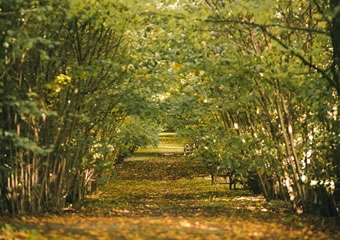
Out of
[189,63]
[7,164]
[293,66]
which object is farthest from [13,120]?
[293,66]

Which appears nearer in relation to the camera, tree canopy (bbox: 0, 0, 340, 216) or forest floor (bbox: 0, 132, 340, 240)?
forest floor (bbox: 0, 132, 340, 240)

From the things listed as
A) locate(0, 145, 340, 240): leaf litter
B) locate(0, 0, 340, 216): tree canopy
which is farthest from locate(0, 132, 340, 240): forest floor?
locate(0, 0, 340, 216): tree canopy

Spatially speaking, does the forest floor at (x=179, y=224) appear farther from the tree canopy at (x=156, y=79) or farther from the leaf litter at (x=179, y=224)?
the tree canopy at (x=156, y=79)

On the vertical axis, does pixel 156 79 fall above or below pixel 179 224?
above

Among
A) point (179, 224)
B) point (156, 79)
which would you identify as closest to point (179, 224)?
point (179, 224)

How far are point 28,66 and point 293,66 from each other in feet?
16.1

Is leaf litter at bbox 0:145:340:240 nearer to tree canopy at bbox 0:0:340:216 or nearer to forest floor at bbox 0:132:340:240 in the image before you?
forest floor at bbox 0:132:340:240

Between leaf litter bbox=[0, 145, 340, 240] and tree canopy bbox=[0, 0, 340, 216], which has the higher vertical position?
tree canopy bbox=[0, 0, 340, 216]

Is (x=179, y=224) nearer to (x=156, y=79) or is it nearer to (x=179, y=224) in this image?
(x=179, y=224)

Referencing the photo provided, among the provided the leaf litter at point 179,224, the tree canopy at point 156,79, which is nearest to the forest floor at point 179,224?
the leaf litter at point 179,224

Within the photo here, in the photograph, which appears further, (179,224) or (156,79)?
(156,79)

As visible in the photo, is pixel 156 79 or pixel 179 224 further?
pixel 156 79

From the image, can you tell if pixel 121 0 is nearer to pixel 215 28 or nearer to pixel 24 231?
pixel 215 28

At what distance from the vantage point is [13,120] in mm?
8391
